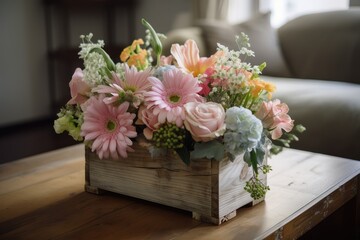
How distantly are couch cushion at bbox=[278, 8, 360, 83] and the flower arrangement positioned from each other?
171 centimetres

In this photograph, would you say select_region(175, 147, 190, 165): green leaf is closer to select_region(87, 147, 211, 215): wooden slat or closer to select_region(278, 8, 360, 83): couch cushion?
select_region(87, 147, 211, 215): wooden slat

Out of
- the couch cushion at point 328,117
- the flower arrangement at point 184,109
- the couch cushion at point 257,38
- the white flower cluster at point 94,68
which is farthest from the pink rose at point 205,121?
the couch cushion at point 257,38

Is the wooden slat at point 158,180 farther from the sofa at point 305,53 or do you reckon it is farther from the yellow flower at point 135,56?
the sofa at point 305,53

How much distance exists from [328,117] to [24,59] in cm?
220

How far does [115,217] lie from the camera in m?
1.02

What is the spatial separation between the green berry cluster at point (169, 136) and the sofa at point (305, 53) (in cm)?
127

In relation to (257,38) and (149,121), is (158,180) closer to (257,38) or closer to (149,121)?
(149,121)

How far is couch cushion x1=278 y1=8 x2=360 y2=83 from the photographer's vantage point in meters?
2.60

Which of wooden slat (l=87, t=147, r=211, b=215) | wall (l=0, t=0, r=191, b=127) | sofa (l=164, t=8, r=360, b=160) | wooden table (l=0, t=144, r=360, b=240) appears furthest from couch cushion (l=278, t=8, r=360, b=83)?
wooden slat (l=87, t=147, r=211, b=215)

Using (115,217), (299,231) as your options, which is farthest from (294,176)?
(115,217)

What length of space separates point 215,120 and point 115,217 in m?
0.30

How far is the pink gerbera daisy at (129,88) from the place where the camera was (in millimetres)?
1007

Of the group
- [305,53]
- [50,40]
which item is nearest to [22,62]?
[50,40]

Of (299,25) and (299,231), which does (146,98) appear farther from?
(299,25)
